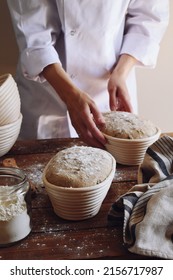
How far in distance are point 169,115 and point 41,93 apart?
1.91 ft

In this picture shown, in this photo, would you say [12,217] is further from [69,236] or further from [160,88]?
[160,88]

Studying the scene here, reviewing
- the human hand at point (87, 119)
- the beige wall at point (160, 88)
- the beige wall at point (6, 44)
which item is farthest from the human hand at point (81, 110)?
the beige wall at point (160, 88)

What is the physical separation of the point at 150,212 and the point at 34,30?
2.15 feet

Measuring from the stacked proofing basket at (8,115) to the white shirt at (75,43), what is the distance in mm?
163

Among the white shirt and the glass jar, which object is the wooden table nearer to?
the glass jar

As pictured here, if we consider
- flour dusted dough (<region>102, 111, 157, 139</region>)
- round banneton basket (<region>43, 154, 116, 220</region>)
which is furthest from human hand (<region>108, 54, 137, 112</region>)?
round banneton basket (<region>43, 154, 116, 220</region>)

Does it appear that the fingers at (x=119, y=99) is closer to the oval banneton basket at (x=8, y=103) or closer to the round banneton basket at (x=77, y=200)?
the oval banneton basket at (x=8, y=103)

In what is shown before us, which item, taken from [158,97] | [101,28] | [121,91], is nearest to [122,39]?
[101,28]

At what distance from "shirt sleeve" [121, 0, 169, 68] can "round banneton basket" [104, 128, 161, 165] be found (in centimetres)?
36

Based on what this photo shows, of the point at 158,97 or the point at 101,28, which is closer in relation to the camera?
the point at 101,28

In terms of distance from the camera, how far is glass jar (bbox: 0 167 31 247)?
66 centimetres

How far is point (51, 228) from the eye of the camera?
0.72 metres

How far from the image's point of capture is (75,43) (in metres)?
1.17
